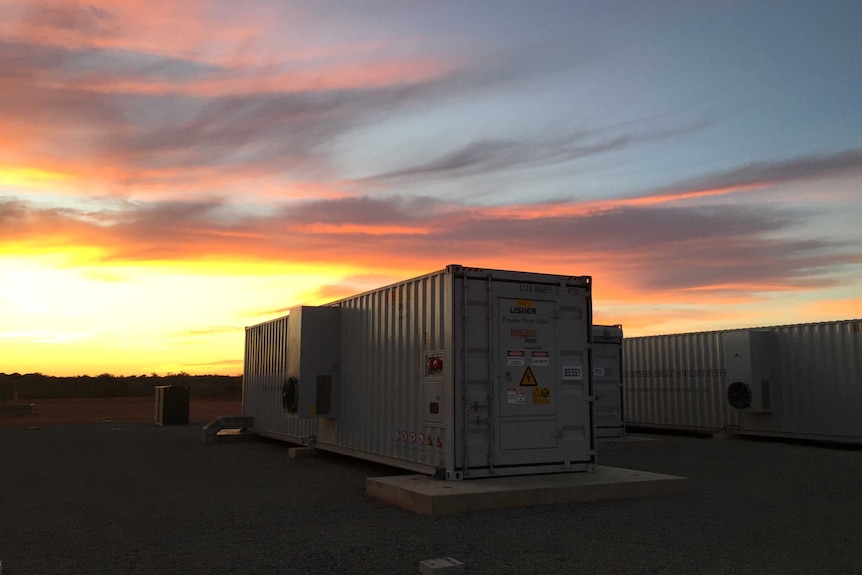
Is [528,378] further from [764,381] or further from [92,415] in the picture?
[92,415]

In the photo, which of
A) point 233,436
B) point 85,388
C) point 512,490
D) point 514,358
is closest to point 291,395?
point 514,358

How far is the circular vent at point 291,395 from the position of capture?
15102 millimetres

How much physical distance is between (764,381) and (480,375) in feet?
46.0

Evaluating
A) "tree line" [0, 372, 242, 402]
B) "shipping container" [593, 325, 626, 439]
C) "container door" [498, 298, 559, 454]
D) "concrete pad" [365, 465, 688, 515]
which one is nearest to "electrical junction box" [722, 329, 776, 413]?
"shipping container" [593, 325, 626, 439]

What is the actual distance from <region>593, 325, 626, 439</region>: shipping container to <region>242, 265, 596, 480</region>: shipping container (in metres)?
8.97

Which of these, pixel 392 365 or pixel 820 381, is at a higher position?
pixel 392 365

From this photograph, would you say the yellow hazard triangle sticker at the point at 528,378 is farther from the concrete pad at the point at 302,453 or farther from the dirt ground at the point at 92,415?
the dirt ground at the point at 92,415

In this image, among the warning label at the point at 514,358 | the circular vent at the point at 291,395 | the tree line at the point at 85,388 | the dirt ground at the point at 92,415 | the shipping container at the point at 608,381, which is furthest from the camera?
the tree line at the point at 85,388

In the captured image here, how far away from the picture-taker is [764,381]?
2150 cm

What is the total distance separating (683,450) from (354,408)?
9795 millimetres

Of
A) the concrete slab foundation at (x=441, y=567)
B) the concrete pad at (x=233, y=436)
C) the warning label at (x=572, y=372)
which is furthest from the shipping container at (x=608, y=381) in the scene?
the concrete slab foundation at (x=441, y=567)

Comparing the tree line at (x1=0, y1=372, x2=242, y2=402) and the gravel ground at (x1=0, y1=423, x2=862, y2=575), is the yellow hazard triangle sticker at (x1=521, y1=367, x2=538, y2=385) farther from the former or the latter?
the tree line at (x1=0, y1=372, x2=242, y2=402)

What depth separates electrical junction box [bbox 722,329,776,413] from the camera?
21.3 meters

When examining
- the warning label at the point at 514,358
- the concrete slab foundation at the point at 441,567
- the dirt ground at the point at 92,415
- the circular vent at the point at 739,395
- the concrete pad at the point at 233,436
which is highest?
the warning label at the point at 514,358
